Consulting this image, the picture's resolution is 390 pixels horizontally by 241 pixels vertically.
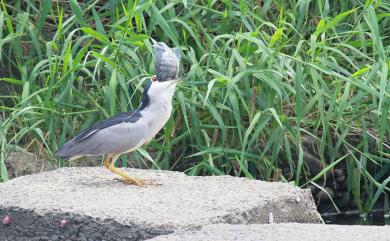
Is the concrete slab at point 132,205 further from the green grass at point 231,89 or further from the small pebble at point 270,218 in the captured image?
the green grass at point 231,89

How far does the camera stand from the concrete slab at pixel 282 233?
3.42m

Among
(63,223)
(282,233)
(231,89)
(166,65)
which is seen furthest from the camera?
(231,89)

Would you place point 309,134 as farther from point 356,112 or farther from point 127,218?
point 127,218

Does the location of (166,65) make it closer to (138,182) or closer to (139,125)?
(139,125)

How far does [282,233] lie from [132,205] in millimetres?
623

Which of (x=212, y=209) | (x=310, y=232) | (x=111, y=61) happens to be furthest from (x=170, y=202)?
(x=111, y=61)

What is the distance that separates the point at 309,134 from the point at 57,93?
1.17 metres

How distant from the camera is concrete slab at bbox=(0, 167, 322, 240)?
3713mm

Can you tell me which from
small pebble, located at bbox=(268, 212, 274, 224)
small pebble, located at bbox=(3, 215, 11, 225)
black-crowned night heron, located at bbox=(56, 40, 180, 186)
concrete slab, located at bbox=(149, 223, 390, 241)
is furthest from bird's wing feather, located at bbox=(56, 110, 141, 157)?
concrete slab, located at bbox=(149, 223, 390, 241)

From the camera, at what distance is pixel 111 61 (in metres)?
5.01

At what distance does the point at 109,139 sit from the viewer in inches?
166

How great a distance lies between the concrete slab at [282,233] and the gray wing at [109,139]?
0.69m

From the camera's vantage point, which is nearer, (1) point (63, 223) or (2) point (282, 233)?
(2) point (282, 233)

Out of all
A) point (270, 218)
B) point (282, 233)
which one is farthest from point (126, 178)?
point (282, 233)
